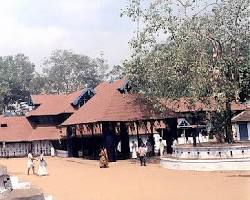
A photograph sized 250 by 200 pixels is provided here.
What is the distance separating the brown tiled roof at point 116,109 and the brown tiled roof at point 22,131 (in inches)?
377

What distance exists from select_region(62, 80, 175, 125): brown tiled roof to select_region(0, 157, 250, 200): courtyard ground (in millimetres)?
4213

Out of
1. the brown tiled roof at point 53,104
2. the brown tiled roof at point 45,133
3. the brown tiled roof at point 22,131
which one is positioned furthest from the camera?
the brown tiled roof at point 53,104

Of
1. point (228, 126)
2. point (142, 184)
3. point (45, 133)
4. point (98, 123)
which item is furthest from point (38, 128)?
point (142, 184)

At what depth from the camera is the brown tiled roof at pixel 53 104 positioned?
144 feet

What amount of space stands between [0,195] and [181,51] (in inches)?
594

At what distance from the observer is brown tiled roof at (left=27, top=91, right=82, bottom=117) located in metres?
43.9

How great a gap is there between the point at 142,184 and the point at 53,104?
2747cm

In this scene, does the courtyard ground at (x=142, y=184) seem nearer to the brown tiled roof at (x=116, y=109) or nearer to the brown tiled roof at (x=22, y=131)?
the brown tiled roof at (x=116, y=109)

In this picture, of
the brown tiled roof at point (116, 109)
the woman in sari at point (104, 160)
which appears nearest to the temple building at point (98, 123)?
the brown tiled roof at point (116, 109)

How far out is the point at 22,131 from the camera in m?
44.1

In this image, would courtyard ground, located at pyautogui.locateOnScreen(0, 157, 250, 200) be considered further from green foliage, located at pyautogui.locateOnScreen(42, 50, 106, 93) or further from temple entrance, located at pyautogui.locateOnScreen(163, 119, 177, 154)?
green foliage, located at pyautogui.locateOnScreen(42, 50, 106, 93)

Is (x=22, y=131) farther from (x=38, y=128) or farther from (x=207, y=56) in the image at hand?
(x=207, y=56)

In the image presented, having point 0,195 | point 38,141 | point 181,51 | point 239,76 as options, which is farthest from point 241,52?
point 38,141

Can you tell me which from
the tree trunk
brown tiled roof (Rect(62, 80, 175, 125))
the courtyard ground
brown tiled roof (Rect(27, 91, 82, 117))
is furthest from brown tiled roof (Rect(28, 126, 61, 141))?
the tree trunk
